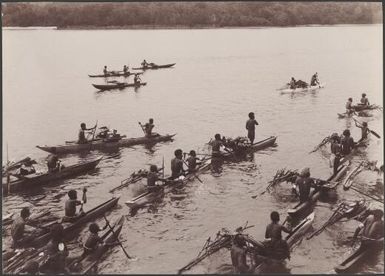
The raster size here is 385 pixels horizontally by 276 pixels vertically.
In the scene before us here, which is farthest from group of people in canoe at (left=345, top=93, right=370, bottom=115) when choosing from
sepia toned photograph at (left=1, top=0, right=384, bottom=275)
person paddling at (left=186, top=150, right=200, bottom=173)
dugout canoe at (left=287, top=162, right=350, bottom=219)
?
person paddling at (left=186, top=150, right=200, bottom=173)

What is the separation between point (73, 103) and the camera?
45.7m

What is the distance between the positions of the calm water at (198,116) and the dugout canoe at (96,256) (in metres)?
0.47

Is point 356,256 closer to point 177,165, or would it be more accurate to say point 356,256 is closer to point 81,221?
point 177,165

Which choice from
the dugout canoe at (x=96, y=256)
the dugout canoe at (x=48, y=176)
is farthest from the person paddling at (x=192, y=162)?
the dugout canoe at (x=96, y=256)

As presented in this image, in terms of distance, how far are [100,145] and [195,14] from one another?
42.2 metres

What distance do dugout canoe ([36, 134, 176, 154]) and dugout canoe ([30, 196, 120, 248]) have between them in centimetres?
909

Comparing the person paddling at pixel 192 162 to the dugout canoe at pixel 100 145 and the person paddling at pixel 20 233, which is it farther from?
the person paddling at pixel 20 233

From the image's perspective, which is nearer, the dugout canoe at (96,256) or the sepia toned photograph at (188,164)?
the dugout canoe at (96,256)

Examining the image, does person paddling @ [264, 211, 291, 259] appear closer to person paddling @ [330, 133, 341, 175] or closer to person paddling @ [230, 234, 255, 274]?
person paddling @ [230, 234, 255, 274]

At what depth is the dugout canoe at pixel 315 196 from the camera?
1967cm

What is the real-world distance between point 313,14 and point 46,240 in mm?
68236

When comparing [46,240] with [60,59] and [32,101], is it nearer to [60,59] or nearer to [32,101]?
[32,101]

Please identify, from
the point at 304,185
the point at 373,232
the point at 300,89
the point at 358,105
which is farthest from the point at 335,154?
the point at 300,89

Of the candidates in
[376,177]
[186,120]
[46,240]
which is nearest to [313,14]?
[186,120]
